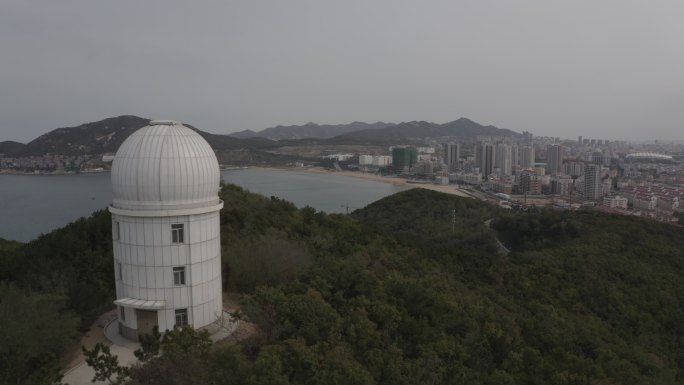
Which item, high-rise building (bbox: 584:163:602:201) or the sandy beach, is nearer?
high-rise building (bbox: 584:163:602:201)

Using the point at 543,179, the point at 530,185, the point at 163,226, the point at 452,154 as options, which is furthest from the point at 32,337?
the point at 452,154

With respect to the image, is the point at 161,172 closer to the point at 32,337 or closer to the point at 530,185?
the point at 32,337

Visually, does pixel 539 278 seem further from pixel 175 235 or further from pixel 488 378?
pixel 175 235

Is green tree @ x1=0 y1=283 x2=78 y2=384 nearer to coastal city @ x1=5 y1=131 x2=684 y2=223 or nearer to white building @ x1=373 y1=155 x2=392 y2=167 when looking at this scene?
coastal city @ x1=5 y1=131 x2=684 y2=223

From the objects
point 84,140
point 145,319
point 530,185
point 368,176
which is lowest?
point 530,185

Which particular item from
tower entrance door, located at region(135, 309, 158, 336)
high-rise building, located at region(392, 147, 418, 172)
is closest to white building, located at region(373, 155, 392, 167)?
high-rise building, located at region(392, 147, 418, 172)

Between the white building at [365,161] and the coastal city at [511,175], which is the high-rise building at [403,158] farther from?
the white building at [365,161]
